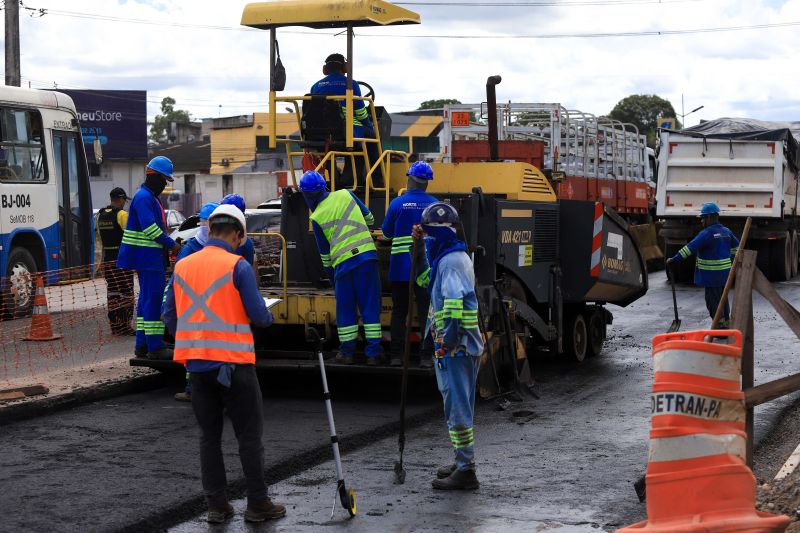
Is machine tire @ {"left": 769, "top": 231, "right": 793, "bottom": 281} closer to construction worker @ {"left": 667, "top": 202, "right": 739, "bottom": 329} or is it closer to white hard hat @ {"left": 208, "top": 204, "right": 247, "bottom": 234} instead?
construction worker @ {"left": 667, "top": 202, "right": 739, "bottom": 329}

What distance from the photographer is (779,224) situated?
23.4m

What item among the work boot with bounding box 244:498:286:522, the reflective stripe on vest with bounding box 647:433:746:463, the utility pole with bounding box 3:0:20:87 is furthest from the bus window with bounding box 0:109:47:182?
the reflective stripe on vest with bounding box 647:433:746:463

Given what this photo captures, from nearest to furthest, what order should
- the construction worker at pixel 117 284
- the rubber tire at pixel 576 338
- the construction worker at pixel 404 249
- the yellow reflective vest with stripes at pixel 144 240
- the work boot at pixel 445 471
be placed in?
the work boot at pixel 445 471 < the construction worker at pixel 404 249 < the yellow reflective vest with stripes at pixel 144 240 < the rubber tire at pixel 576 338 < the construction worker at pixel 117 284

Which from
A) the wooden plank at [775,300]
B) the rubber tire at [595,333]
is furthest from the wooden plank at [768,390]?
the rubber tire at [595,333]

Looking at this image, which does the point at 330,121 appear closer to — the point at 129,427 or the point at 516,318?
the point at 516,318

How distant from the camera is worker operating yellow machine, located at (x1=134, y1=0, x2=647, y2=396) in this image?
10570 mm

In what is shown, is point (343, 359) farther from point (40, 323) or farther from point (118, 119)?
point (118, 119)

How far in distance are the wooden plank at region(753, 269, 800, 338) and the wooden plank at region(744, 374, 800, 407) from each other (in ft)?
0.92

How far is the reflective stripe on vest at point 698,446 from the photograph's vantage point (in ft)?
18.0

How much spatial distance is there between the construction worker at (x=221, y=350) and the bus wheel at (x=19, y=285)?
34.5ft

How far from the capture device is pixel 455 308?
24.1ft

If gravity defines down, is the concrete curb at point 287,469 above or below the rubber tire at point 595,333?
below

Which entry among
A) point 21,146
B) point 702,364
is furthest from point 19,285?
point 702,364

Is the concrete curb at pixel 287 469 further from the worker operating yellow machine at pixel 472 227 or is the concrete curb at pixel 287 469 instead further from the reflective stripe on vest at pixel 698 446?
the reflective stripe on vest at pixel 698 446
